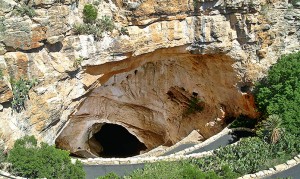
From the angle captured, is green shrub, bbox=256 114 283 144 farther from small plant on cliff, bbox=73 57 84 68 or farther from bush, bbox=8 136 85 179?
small plant on cliff, bbox=73 57 84 68

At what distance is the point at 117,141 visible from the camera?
40094 mm

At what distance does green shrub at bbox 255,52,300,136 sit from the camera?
2539cm

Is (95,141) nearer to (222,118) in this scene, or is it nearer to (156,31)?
(222,118)

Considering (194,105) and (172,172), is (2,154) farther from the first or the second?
(194,105)

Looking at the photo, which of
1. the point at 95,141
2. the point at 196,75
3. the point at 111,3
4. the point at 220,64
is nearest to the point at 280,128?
the point at 220,64

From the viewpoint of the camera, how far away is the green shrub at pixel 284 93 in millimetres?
25391

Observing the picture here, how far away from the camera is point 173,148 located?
3114 cm

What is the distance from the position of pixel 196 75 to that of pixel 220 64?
115 inches

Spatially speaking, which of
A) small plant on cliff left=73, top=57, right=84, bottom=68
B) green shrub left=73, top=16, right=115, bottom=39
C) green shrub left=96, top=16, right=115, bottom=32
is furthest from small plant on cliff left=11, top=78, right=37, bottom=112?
green shrub left=96, top=16, right=115, bottom=32

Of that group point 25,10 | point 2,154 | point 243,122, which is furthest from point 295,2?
point 2,154

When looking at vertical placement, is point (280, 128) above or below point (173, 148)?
above

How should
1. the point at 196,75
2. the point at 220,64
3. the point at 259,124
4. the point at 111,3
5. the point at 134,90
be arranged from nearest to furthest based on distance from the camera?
the point at 111,3 → the point at 259,124 → the point at 220,64 → the point at 196,75 → the point at 134,90

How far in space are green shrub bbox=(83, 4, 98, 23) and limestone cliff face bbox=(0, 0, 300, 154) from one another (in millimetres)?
392

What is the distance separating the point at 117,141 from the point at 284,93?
62.5 ft
